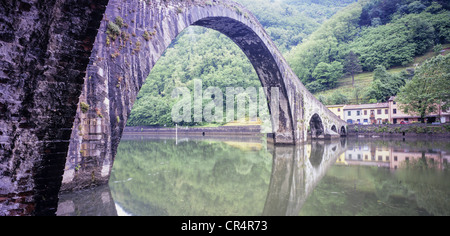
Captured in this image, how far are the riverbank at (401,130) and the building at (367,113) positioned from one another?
17.2ft

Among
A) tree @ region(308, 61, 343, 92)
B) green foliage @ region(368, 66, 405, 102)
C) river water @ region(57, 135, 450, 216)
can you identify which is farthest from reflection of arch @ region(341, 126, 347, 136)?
river water @ region(57, 135, 450, 216)

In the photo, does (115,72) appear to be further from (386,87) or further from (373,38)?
(373,38)

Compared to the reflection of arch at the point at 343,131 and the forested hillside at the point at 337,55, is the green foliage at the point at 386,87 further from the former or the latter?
the reflection of arch at the point at 343,131

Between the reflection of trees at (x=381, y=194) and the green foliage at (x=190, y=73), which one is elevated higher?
the green foliage at (x=190, y=73)

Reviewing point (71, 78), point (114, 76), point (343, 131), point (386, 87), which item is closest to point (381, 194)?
point (71, 78)

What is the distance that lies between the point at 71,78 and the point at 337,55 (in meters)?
60.5

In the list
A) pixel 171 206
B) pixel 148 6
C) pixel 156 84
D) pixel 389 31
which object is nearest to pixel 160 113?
pixel 156 84

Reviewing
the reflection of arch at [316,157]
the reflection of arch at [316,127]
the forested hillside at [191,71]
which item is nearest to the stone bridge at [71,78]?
the reflection of arch at [316,157]

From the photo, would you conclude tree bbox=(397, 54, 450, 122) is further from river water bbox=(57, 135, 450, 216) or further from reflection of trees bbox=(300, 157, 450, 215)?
reflection of trees bbox=(300, 157, 450, 215)

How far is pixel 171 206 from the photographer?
440 centimetres

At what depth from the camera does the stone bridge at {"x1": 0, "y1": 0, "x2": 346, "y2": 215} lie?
2166mm

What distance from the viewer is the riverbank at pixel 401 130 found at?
24234 mm

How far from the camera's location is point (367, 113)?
3684 centimetres
